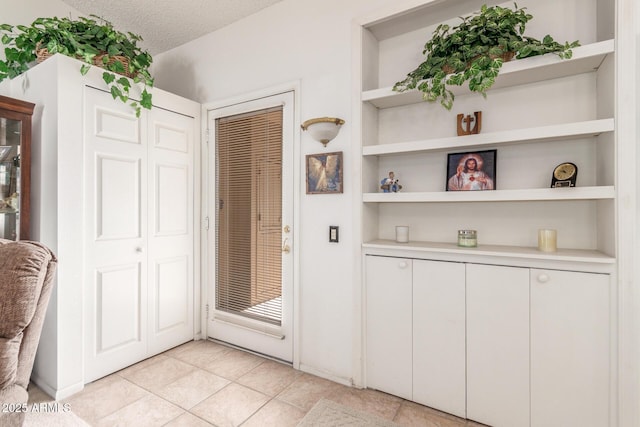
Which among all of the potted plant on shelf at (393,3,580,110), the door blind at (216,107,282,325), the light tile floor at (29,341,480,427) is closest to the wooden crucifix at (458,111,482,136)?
the potted plant on shelf at (393,3,580,110)

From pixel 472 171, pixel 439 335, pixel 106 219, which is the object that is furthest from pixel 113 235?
pixel 472 171

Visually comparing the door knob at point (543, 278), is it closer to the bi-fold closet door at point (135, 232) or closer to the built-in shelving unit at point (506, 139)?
the built-in shelving unit at point (506, 139)

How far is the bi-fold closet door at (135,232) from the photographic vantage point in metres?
2.14

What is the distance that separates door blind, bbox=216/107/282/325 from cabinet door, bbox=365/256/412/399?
0.77 meters

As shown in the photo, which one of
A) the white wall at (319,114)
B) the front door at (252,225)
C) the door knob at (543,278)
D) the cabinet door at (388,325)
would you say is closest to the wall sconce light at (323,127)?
the white wall at (319,114)

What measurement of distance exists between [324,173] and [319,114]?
434mm

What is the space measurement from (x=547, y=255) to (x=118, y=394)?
2625 mm

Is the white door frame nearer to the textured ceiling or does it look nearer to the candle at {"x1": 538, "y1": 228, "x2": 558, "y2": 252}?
the textured ceiling

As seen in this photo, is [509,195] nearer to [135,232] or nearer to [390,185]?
[390,185]

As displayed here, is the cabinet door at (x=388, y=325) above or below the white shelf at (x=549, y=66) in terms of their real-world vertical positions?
below

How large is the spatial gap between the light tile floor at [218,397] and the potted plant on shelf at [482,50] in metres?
1.85

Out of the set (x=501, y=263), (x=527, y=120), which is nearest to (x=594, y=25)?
(x=527, y=120)

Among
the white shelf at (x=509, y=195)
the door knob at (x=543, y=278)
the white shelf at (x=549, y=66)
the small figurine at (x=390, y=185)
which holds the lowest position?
the door knob at (x=543, y=278)

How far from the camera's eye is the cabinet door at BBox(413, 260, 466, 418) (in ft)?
5.91
